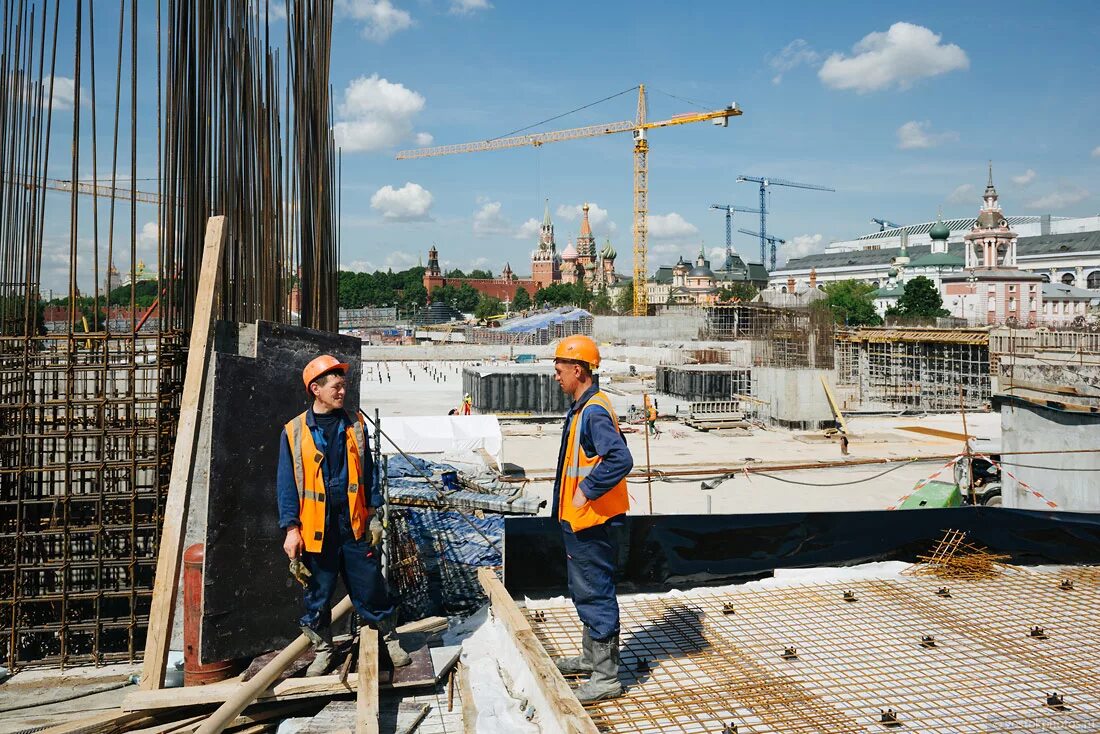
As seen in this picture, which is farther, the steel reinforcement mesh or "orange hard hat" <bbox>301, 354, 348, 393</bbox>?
the steel reinforcement mesh

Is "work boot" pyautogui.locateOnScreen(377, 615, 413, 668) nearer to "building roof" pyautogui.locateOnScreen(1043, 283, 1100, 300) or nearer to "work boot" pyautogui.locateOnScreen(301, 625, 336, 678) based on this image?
"work boot" pyautogui.locateOnScreen(301, 625, 336, 678)

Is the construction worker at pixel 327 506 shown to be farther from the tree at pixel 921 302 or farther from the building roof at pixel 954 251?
the building roof at pixel 954 251

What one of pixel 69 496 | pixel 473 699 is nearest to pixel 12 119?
pixel 69 496

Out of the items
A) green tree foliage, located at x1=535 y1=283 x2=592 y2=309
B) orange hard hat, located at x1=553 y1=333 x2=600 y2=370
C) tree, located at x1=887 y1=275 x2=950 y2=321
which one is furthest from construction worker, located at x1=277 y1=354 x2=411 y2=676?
green tree foliage, located at x1=535 y1=283 x2=592 y2=309

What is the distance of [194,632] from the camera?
4117 millimetres

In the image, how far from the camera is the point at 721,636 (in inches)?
179

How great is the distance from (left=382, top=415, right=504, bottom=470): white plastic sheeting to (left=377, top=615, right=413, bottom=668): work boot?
30.1ft

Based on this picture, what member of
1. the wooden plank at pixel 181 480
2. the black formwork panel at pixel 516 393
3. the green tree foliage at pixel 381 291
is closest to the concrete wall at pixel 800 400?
the black formwork panel at pixel 516 393

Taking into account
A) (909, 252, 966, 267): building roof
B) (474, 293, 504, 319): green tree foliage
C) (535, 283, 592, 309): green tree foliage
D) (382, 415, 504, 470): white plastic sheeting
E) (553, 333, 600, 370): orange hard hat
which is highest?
(909, 252, 966, 267): building roof

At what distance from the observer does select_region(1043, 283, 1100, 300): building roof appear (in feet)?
242

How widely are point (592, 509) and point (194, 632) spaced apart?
2267mm

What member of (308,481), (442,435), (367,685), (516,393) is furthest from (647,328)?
(367,685)

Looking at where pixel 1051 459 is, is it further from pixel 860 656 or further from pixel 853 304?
pixel 853 304

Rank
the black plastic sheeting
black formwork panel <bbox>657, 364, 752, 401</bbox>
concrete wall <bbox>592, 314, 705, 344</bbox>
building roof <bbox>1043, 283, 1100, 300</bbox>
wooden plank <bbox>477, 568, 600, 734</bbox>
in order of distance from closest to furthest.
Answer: wooden plank <bbox>477, 568, 600, 734</bbox>
the black plastic sheeting
black formwork panel <bbox>657, 364, 752, 401</bbox>
concrete wall <bbox>592, 314, 705, 344</bbox>
building roof <bbox>1043, 283, 1100, 300</bbox>
